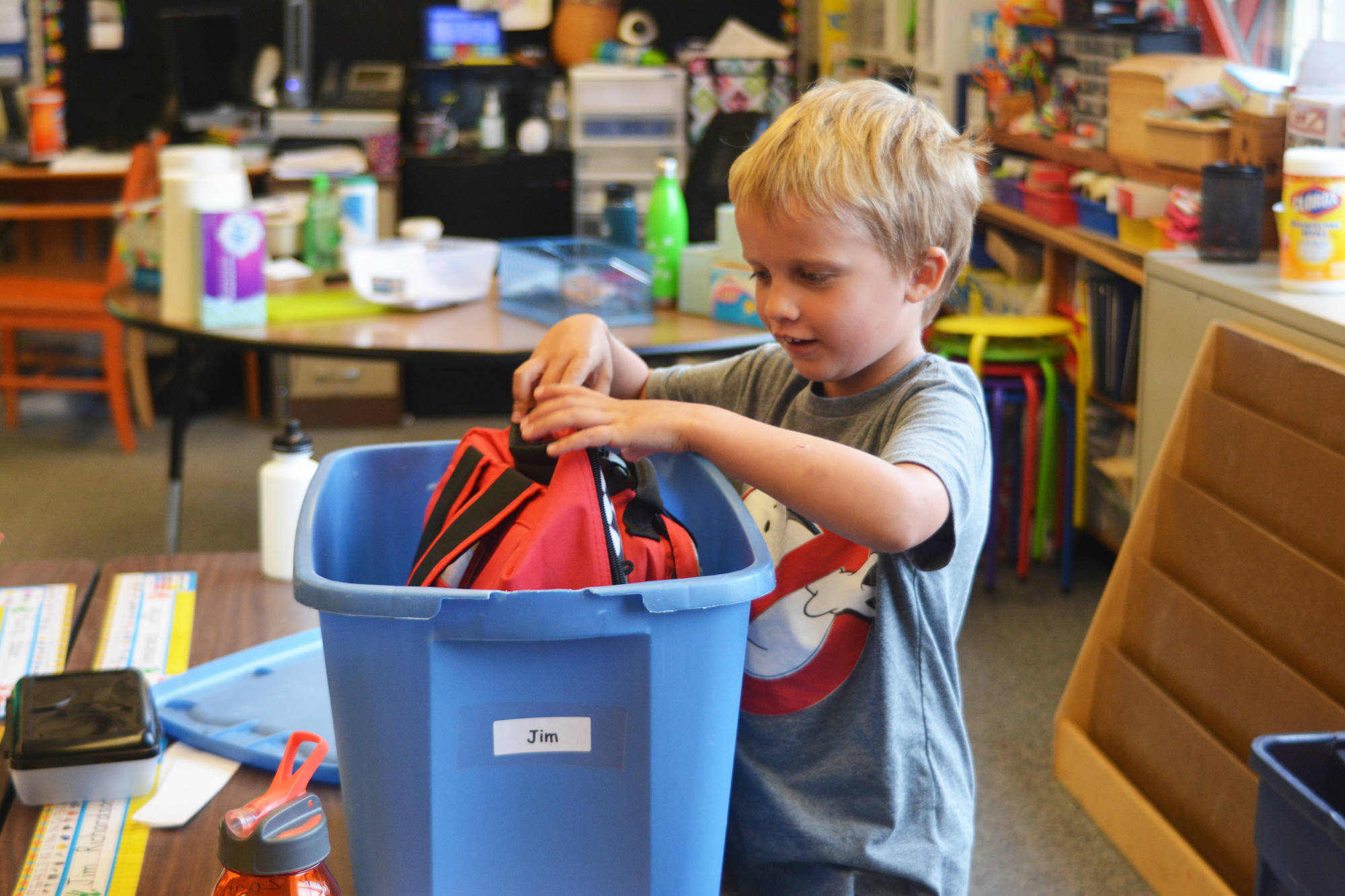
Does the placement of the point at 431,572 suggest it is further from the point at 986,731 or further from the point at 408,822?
the point at 986,731

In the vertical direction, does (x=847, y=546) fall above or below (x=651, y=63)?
below

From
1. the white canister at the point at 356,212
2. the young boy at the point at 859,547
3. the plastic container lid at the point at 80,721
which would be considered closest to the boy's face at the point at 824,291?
the young boy at the point at 859,547

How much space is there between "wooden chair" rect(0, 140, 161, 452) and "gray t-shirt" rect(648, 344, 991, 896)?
3.38m

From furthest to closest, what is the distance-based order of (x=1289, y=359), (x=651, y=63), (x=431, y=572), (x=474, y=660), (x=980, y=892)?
(x=651, y=63), (x=980, y=892), (x=1289, y=359), (x=431, y=572), (x=474, y=660)

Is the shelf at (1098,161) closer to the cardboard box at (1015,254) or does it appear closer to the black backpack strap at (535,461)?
the cardboard box at (1015,254)

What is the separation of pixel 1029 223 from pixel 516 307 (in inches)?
56.5

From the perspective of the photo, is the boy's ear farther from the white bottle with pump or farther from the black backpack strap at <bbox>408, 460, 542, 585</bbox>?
the white bottle with pump

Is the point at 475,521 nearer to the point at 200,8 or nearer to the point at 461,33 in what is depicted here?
the point at 461,33

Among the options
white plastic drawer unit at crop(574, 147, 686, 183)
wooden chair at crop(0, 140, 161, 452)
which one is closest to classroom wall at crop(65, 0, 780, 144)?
wooden chair at crop(0, 140, 161, 452)

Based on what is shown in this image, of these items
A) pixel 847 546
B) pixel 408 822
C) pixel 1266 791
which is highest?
pixel 847 546

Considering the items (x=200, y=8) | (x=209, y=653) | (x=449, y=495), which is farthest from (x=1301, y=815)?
(x=200, y=8)

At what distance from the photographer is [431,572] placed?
884 mm

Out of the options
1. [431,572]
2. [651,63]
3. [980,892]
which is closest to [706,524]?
[431,572]

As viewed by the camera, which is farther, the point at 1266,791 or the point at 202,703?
the point at 202,703
